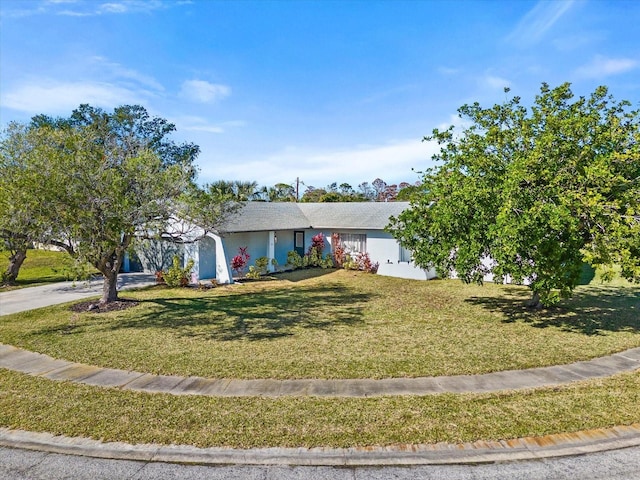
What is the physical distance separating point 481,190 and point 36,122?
104 feet

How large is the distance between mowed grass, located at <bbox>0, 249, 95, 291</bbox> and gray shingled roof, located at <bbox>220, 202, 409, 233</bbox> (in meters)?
9.74

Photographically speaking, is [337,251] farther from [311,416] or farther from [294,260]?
[311,416]

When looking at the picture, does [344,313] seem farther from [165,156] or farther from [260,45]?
[165,156]

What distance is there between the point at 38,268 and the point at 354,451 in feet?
87.7

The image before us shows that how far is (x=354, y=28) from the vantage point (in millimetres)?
15812

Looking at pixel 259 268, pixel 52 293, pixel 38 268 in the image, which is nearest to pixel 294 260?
pixel 259 268

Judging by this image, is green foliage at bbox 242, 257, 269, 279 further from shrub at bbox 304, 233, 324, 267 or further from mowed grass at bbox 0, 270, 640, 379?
shrub at bbox 304, 233, 324, 267

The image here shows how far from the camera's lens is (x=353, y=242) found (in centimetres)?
2472

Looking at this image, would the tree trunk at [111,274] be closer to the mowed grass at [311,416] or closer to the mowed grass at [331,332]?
the mowed grass at [331,332]

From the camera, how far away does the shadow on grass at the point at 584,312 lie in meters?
11.9

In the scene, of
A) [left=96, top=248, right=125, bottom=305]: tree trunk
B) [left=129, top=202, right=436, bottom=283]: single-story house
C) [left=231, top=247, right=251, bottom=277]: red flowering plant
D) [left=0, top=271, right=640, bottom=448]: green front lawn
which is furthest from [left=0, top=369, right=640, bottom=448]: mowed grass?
[left=231, top=247, right=251, bottom=277]: red flowering plant

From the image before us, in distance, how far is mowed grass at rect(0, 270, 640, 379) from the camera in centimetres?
855

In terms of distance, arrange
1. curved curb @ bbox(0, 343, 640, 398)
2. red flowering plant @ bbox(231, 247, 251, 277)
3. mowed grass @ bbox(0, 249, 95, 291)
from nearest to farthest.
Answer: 1. curved curb @ bbox(0, 343, 640, 398)
2. red flowering plant @ bbox(231, 247, 251, 277)
3. mowed grass @ bbox(0, 249, 95, 291)

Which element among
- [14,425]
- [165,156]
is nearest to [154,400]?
[14,425]
